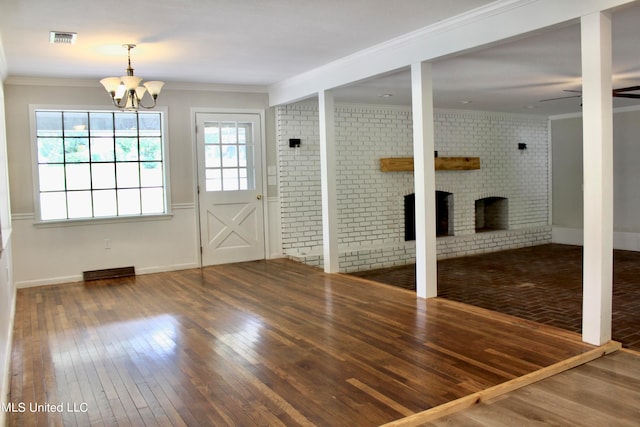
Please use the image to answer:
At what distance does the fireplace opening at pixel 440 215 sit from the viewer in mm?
9156

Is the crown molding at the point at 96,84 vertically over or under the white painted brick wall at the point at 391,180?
over

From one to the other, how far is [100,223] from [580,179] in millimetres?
8289

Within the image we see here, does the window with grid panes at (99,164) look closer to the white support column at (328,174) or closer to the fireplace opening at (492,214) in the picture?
the white support column at (328,174)

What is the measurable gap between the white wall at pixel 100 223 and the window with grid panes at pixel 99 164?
0.47 ft

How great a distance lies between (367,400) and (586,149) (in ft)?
7.11

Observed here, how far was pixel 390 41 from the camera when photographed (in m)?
4.98

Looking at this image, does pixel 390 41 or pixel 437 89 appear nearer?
pixel 390 41

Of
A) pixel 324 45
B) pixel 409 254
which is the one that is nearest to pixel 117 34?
pixel 324 45

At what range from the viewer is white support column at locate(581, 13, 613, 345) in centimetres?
334

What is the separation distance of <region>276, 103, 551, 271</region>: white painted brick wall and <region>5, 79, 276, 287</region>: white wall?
1.84ft

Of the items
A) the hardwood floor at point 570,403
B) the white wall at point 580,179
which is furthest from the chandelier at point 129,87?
the white wall at point 580,179

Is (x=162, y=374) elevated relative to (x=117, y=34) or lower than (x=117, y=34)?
lower

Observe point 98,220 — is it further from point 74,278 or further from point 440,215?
point 440,215

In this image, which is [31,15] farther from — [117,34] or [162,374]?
[162,374]
